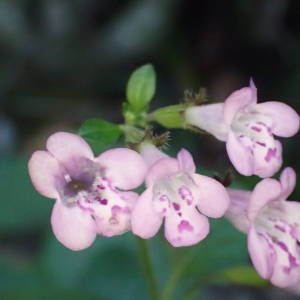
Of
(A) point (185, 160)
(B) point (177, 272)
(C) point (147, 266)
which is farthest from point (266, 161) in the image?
(B) point (177, 272)

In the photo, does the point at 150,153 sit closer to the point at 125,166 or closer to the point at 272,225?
the point at 125,166

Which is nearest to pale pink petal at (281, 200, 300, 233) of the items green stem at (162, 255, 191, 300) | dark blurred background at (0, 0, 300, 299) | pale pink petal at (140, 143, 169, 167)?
pale pink petal at (140, 143, 169, 167)

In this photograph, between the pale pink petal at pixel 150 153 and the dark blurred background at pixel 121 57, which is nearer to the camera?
the pale pink petal at pixel 150 153

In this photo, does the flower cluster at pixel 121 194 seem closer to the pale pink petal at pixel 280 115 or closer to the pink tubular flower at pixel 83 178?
the pink tubular flower at pixel 83 178

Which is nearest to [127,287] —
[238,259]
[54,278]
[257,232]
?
[54,278]

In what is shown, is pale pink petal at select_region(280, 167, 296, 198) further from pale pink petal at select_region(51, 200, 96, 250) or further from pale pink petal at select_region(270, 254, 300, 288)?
pale pink petal at select_region(51, 200, 96, 250)

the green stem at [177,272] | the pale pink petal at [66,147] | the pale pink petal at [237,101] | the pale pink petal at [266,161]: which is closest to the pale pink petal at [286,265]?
the pale pink petal at [266,161]

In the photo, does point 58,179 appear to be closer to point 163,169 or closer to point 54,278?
point 163,169
